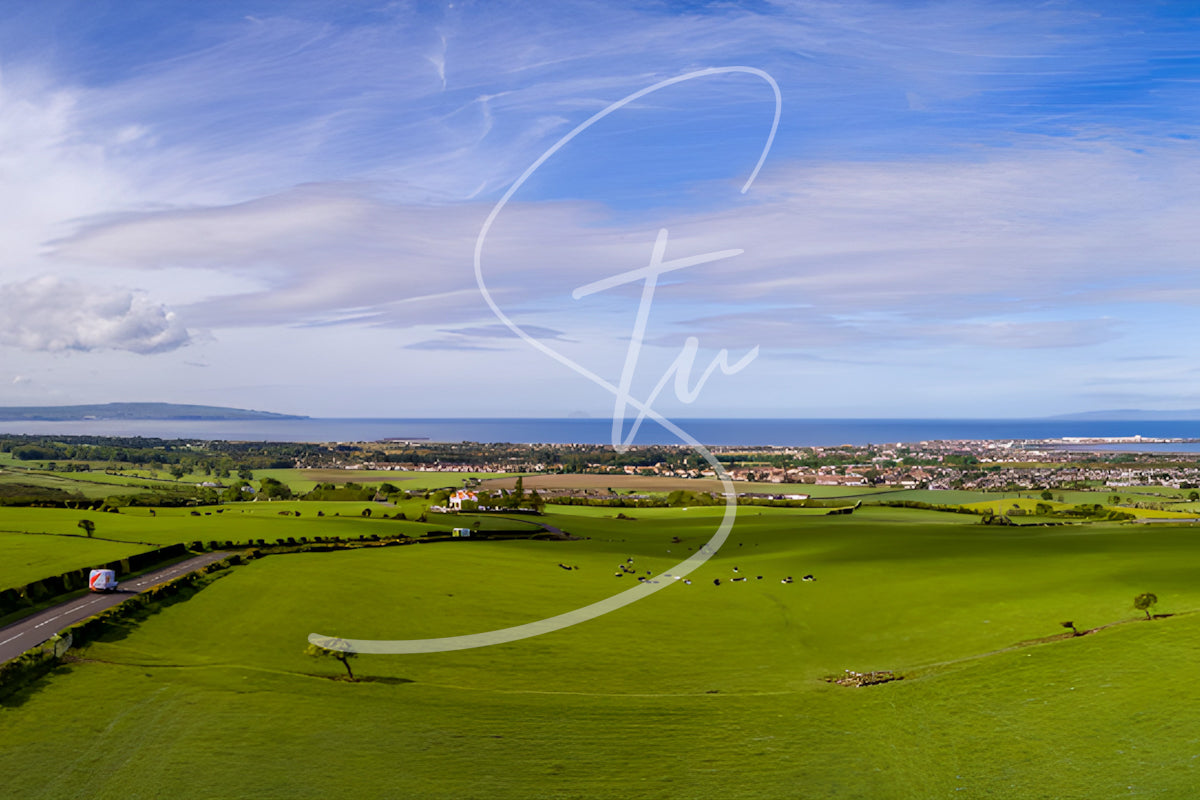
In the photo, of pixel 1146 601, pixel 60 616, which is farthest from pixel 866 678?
pixel 60 616

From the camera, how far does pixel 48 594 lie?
38.7 m

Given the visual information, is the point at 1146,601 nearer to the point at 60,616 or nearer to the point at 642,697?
the point at 642,697

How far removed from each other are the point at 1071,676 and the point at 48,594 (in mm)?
43731

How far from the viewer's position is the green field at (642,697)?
68.8ft

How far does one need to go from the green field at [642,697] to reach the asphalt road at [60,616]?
2.40 meters

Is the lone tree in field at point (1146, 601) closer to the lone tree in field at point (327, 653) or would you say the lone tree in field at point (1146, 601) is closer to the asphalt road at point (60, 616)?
the lone tree in field at point (327, 653)

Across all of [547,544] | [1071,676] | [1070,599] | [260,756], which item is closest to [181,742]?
[260,756]

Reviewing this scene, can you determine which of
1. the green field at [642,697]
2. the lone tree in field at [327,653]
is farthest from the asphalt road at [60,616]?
the lone tree in field at [327,653]

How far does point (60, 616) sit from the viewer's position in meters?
34.8

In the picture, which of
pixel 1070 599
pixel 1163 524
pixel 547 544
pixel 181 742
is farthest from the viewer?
pixel 1163 524

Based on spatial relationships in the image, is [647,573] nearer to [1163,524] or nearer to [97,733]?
[97,733]

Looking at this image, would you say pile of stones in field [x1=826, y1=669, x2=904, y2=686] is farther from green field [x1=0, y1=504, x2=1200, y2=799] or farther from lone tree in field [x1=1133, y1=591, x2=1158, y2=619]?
lone tree in field [x1=1133, y1=591, x2=1158, y2=619]

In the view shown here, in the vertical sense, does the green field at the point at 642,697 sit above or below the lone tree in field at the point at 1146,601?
below

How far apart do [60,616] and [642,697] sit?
2510 centimetres
